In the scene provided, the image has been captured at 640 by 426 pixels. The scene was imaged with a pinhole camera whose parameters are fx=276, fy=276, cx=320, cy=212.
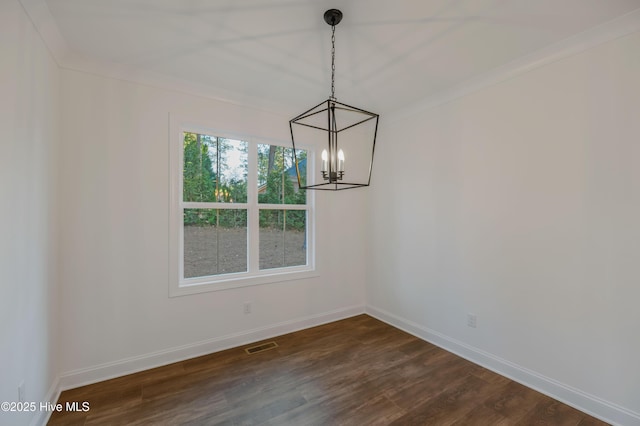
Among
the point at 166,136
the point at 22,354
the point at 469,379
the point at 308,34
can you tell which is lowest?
the point at 469,379

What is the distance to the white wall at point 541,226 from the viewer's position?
1.88 metres

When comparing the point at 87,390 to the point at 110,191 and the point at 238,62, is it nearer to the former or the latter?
the point at 110,191

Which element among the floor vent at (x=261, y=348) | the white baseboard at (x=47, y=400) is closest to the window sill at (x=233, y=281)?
the floor vent at (x=261, y=348)

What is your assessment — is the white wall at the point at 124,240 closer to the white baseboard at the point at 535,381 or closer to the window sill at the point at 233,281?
the window sill at the point at 233,281

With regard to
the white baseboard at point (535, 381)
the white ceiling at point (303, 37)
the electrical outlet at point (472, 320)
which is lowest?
the white baseboard at point (535, 381)

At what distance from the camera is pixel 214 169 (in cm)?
297

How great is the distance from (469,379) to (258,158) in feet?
9.88

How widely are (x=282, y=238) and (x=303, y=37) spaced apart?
2156 mm

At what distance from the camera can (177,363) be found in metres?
2.61

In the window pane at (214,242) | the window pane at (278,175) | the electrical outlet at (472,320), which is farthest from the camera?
the window pane at (278,175)

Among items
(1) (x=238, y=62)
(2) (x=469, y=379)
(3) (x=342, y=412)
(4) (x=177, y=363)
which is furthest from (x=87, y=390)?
(2) (x=469, y=379)

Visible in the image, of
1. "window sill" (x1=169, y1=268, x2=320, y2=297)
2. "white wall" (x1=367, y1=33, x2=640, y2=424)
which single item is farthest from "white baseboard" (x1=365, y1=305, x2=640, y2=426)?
"window sill" (x1=169, y1=268, x2=320, y2=297)

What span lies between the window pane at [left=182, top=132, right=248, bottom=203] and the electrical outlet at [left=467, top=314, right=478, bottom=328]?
8.70 feet

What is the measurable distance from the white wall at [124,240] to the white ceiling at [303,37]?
0.25 m
